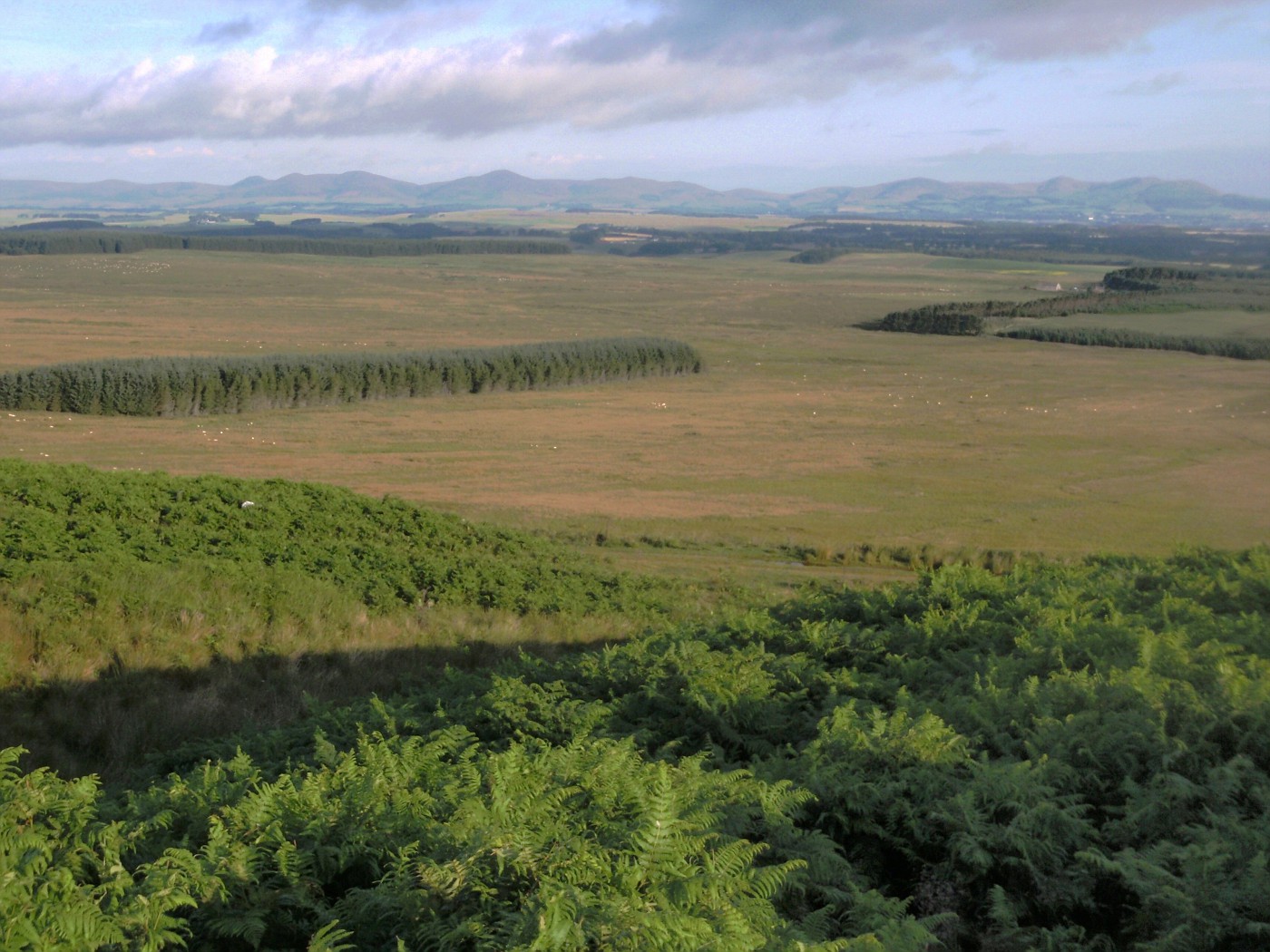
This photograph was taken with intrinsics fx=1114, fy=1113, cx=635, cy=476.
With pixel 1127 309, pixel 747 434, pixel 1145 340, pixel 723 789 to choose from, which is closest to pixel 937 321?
pixel 1127 309

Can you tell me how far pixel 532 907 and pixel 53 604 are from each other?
30.6 feet

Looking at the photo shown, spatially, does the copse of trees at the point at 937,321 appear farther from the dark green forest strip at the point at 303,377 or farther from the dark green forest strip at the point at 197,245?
the dark green forest strip at the point at 197,245

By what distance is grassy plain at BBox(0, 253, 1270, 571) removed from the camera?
3061 centimetres

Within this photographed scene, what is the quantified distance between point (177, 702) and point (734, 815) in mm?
6740

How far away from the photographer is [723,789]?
6363mm

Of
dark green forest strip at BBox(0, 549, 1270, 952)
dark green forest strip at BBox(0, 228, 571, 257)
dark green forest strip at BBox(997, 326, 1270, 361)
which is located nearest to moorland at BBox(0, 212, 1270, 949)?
dark green forest strip at BBox(0, 549, 1270, 952)

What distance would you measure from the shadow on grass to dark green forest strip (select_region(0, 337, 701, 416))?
137ft

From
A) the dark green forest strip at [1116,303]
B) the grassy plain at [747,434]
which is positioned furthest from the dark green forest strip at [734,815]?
the dark green forest strip at [1116,303]

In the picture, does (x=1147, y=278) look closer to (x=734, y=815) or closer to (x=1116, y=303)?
(x=1116, y=303)

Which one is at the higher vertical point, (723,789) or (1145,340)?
(723,789)

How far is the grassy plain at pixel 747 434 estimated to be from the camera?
3061 cm

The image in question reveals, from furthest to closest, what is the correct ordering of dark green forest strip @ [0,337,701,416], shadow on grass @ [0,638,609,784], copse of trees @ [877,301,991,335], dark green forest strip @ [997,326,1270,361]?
1. copse of trees @ [877,301,991,335]
2. dark green forest strip @ [997,326,1270,361]
3. dark green forest strip @ [0,337,701,416]
4. shadow on grass @ [0,638,609,784]

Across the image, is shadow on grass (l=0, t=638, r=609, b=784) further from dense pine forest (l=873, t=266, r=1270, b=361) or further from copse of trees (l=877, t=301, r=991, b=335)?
copse of trees (l=877, t=301, r=991, b=335)

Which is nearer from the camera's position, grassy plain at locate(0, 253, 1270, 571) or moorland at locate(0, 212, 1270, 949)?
moorland at locate(0, 212, 1270, 949)
